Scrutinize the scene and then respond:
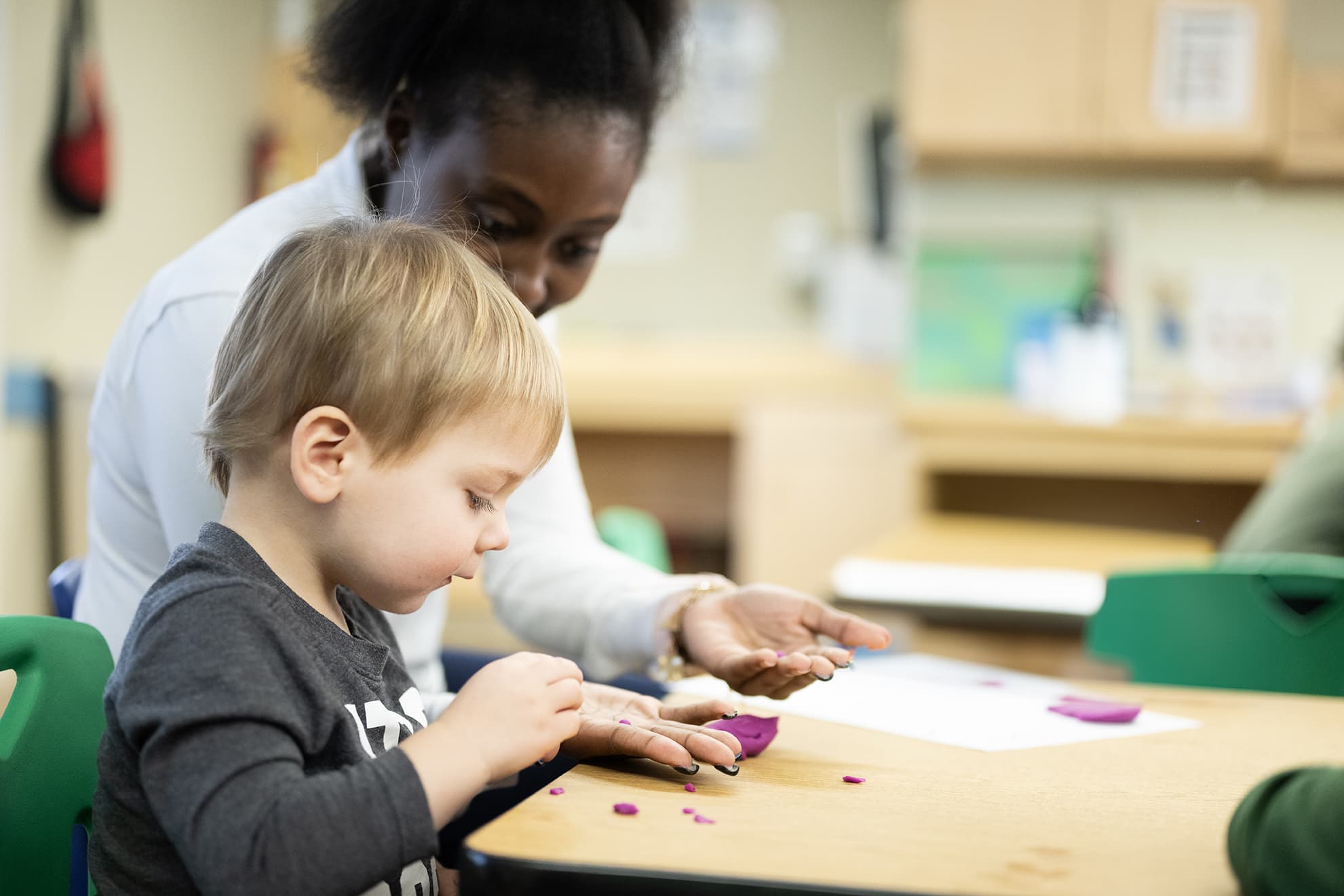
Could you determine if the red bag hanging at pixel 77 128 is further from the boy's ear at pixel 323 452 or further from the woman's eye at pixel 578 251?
the boy's ear at pixel 323 452

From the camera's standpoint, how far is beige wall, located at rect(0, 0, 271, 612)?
3.11 meters

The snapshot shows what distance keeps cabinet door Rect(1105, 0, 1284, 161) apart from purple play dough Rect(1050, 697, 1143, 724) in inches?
105

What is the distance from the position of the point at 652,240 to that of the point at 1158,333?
74.7 inches

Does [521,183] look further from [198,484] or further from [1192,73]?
[1192,73]

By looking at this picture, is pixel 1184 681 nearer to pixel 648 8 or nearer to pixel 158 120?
pixel 648 8

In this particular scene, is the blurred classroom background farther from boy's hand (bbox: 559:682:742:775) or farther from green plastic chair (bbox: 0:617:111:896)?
green plastic chair (bbox: 0:617:111:896)

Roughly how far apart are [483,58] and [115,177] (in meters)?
2.76

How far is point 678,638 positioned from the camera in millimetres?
1203

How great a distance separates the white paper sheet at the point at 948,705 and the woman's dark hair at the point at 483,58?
0.52 metres

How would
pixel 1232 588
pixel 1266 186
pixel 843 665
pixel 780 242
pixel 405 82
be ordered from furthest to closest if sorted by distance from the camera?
pixel 780 242
pixel 1266 186
pixel 1232 588
pixel 405 82
pixel 843 665

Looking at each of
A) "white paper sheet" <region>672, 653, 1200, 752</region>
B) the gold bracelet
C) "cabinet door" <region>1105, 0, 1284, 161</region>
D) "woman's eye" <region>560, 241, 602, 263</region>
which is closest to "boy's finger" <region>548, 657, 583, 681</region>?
"white paper sheet" <region>672, 653, 1200, 752</region>

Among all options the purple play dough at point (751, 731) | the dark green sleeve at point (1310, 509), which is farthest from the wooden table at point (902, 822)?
the dark green sleeve at point (1310, 509)

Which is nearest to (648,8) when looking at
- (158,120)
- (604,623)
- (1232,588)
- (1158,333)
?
(604,623)

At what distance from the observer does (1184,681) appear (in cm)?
156
